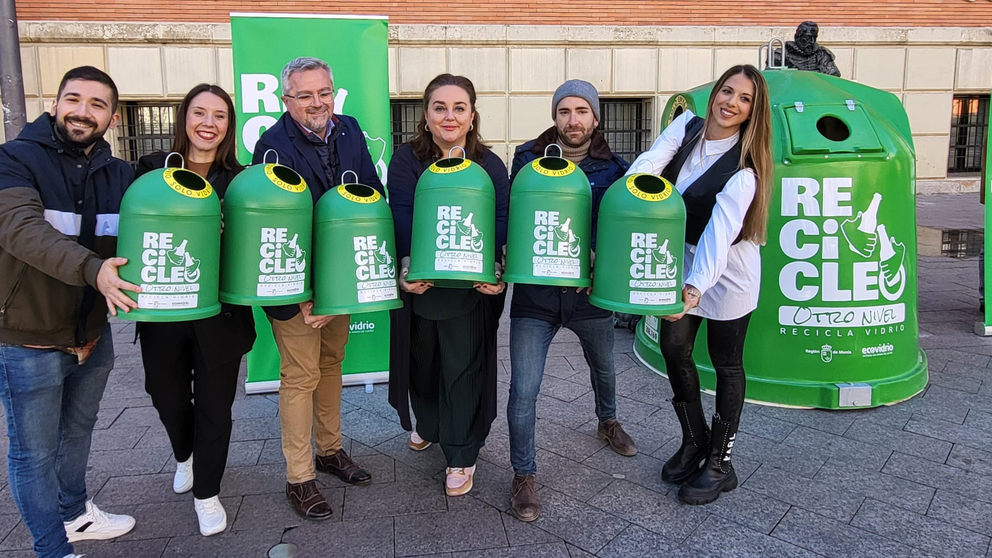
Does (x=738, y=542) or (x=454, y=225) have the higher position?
(x=454, y=225)

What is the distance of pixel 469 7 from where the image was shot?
39.3 feet

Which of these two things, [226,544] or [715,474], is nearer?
[226,544]

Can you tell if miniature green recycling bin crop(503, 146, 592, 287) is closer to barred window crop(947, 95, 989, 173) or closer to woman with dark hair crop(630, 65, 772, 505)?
woman with dark hair crop(630, 65, 772, 505)

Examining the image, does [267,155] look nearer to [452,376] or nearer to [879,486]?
[452,376]

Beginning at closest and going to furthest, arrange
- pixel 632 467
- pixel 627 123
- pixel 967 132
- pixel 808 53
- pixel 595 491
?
pixel 595 491, pixel 632 467, pixel 808 53, pixel 627 123, pixel 967 132

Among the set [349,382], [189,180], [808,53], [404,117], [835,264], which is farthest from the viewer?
[404,117]

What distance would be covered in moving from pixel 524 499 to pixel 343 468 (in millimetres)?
904

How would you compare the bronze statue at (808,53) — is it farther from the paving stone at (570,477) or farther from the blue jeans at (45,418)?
the blue jeans at (45,418)

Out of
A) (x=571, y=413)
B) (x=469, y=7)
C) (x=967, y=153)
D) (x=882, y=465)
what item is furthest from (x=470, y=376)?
(x=967, y=153)

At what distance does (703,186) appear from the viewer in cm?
273

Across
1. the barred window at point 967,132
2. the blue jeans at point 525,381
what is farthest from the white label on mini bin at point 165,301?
the barred window at point 967,132

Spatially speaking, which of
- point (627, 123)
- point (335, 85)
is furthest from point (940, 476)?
point (627, 123)

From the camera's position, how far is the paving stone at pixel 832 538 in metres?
2.55

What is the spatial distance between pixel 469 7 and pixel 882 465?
35.4ft
